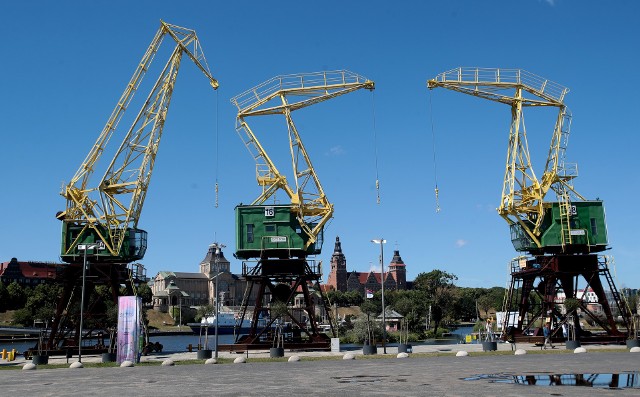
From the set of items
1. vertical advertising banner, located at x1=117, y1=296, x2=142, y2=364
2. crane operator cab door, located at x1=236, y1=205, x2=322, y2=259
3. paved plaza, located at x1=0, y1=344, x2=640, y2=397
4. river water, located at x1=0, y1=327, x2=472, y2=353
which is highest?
crane operator cab door, located at x1=236, y1=205, x2=322, y2=259

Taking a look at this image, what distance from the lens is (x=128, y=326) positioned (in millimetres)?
47188

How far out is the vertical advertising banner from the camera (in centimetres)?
4672

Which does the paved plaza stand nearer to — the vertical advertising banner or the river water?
the vertical advertising banner

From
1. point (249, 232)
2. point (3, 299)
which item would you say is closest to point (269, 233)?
point (249, 232)

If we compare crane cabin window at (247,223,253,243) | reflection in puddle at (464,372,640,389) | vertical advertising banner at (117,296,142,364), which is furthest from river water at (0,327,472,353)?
reflection in puddle at (464,372,640,389)

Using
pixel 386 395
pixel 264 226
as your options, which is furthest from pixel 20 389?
pixel 264 226

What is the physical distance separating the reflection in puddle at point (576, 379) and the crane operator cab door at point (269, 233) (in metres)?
35.0

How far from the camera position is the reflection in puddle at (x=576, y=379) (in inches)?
1023

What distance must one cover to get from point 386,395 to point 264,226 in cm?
4207

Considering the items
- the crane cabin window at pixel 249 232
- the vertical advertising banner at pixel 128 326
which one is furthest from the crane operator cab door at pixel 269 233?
the vertical advertising banner at pixel 128 326

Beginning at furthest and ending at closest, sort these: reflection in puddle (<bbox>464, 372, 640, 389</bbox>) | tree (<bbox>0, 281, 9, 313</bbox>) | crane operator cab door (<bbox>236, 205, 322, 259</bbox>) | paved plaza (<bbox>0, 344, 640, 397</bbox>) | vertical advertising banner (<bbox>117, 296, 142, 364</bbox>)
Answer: tree (<bbox>0, 281, 9, 313</bbox>) → crane operator cab door (<bbox>236, 205, 322, 259</bbox>) → vertical advertising banner (<bbox>117, 296, 142, 364</bbox>) → reflection in puddle (<bbox>464, 372, 640, 389</bbox>) → paved plaza (<bbox>0, 344, 640, 397</bbox>)

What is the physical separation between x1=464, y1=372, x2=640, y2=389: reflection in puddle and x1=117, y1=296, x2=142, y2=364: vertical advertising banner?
26.6 m

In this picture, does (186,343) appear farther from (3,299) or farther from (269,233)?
(3,299)

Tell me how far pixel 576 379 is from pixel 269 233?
40006 millimetres
